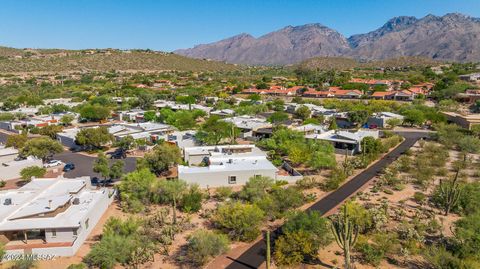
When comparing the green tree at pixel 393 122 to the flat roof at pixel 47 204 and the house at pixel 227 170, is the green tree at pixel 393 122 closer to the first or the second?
the house at pixel 227 170

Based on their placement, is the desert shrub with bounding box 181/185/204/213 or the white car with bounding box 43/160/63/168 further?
the white car with bounding box 43/160/63/168

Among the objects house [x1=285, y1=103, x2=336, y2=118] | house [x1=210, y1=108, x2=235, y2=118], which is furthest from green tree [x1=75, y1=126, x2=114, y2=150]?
house [x1=285, y1=103, x2=336, y2=118]

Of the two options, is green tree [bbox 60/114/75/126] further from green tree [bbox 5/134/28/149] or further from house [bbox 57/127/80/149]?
green tree [bbox 5/134/28/149]

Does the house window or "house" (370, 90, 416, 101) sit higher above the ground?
"house" (370, 90, 416, 101)

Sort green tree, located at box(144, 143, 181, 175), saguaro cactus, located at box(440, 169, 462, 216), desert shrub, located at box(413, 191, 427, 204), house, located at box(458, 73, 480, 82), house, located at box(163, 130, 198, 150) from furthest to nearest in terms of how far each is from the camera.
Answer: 1. house, located at box(458, 73, 480, 82)
2. house, located at box(163, 130, 198, 150)
3. green tree, located at box(144, 143, 181, 175)
4. desert shrub, located at box(413, 191, 427, 204)
5. saguaro cactus, located at box(440, 169, 462, 216)

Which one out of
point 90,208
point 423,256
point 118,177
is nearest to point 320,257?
point 423,256

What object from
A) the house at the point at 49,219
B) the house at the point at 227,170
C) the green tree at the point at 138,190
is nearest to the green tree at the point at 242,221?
the green tree at the point at 138,190
